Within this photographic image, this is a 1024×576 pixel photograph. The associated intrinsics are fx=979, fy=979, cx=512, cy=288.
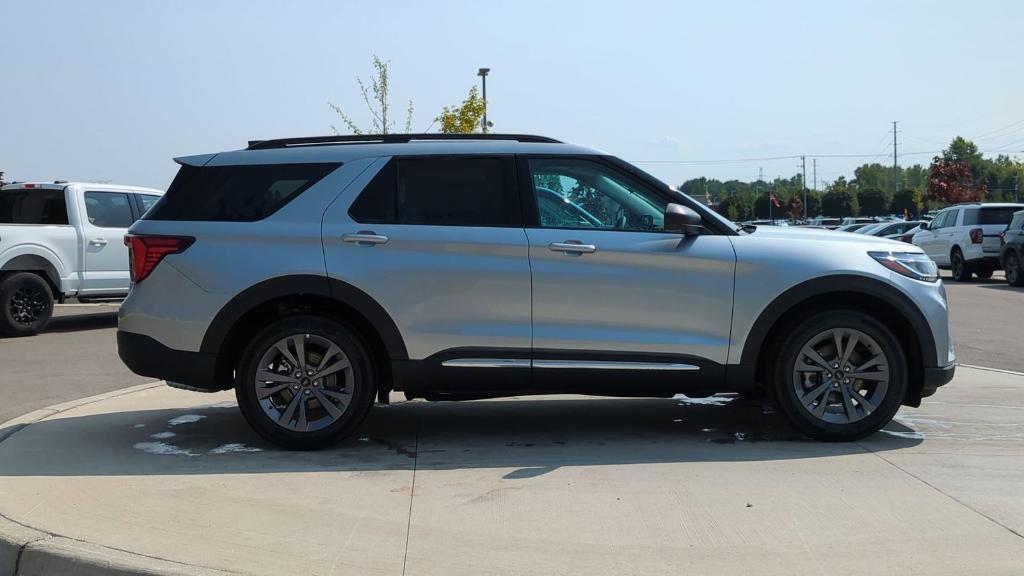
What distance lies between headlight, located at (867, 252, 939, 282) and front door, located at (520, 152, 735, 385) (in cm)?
97

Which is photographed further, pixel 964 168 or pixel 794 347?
pixel 964 168

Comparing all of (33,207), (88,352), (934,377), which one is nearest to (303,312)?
(934,377)

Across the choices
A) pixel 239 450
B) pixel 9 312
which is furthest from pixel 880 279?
pixel 9 312

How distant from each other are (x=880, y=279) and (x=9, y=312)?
10.8 meters

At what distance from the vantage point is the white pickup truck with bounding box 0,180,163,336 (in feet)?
40.9

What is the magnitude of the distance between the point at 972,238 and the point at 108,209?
18.9 meters

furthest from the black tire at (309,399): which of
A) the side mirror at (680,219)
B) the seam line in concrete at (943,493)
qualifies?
the seam line in concrete at (943,493)

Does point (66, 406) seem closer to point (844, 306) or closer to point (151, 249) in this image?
point (151, 249)

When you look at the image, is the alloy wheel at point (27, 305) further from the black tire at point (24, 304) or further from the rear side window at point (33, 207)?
the rear side window at point (33, 207)

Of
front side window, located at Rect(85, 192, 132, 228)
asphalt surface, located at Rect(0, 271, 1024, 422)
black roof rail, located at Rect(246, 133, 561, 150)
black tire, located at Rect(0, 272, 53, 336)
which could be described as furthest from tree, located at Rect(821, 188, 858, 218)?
black roof rail, located at Rect(246, 133, 561, 150)

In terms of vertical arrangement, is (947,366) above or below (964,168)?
below

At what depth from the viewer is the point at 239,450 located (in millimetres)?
6074

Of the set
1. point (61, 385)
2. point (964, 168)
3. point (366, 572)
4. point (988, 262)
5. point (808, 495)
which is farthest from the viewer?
point (964, 168)

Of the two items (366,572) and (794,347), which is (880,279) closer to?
(794,347)
